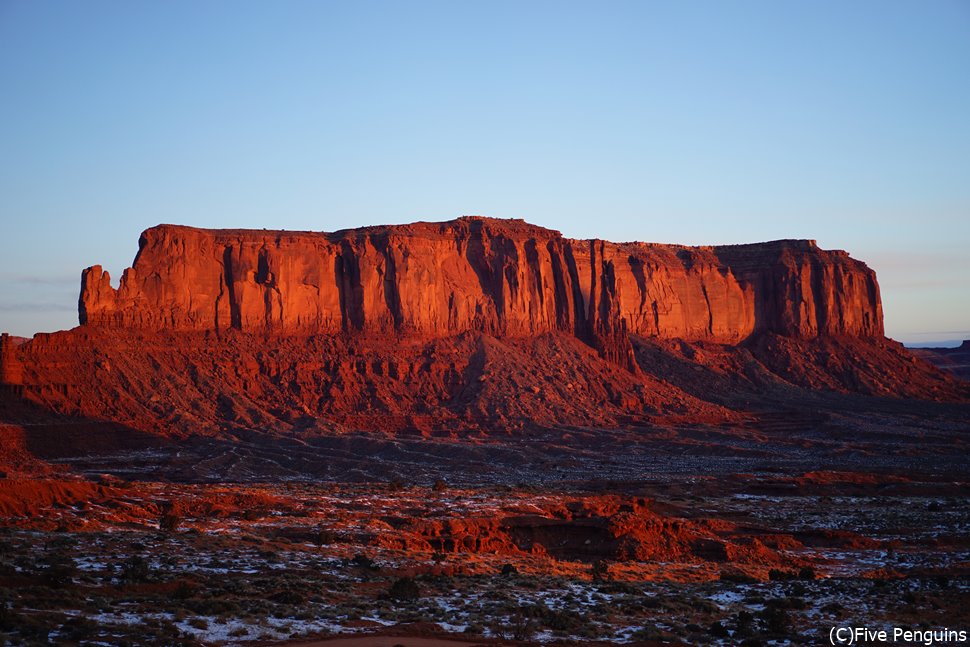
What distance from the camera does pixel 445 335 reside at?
93.8m

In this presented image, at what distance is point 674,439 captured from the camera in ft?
265

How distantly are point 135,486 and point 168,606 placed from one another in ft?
83.6

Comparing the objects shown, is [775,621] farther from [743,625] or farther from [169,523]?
[169,523]

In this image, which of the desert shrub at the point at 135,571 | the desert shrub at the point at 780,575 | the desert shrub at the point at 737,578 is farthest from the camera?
the desert shrub at the point at 780,575

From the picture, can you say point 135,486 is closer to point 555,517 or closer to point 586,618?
point 555,517

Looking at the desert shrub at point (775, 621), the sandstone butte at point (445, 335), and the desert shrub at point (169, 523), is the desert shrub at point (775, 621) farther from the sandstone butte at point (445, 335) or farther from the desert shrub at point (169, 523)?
the sandstone butte at point (445, 335)

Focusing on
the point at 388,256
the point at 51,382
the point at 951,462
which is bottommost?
the point at 951,462

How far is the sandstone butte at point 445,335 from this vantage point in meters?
77.7

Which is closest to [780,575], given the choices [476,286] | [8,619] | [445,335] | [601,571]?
[601,571]

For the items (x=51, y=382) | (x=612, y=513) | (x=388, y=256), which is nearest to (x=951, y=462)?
(x=612, y=513)

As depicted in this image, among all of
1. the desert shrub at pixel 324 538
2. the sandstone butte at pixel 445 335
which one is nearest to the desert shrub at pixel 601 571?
the desert shrub at pixel 324 538

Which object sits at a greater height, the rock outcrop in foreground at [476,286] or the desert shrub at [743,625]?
the rock outcrop in foreground at [476,286]

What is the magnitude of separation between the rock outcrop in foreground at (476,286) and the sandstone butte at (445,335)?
0.17 meters

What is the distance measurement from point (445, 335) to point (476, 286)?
19.6 ft
